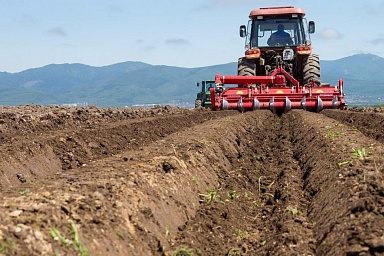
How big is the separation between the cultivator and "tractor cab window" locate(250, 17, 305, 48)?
1.32m

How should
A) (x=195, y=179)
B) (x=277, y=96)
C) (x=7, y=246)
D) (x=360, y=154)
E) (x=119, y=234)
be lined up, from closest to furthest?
(x=7, y=246)
(x=119, y=234)
(x=360, y=154)
(x=195, y=179)
(x=277, y=96)

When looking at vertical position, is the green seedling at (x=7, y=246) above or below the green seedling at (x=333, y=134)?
below

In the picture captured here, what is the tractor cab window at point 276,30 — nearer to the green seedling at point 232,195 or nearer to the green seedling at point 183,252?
the green seedling at point 232,195

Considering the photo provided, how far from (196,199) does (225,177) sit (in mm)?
1750

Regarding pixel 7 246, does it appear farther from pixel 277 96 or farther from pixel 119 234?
pixel 277 96

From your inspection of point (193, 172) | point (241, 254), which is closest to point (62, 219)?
point (241, 254)

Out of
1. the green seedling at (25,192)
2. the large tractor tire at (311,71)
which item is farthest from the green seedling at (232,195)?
the large tractor tire at (311,71)

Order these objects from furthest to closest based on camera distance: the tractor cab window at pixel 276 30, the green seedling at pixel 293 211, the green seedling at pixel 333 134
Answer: the tractor cab window at pixel 276 30
the green seedling at pixel 333 134
the green seedling at pixel 293 211

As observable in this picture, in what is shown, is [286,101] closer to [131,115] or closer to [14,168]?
[131,115]

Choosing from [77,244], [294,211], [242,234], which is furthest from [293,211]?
[77,244]

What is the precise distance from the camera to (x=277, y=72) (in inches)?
786

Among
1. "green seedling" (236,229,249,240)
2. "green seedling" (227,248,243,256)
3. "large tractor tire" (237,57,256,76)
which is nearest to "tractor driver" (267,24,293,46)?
"large tractor tire" (237,57,256,76)

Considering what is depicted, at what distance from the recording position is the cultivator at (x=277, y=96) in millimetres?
19592

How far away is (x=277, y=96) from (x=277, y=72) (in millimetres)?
784
